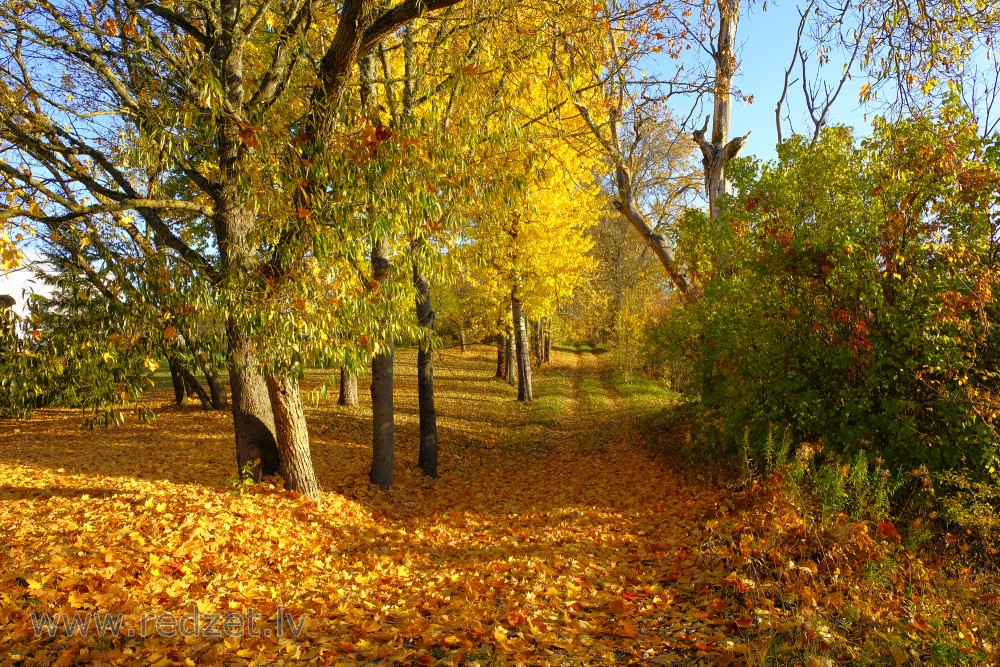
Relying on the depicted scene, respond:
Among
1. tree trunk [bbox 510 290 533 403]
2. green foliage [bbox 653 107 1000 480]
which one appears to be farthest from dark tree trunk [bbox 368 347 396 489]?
tree trunk [bbox 510 290 533 403]

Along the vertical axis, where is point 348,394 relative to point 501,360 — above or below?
below

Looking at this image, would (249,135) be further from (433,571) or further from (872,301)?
(872,301)

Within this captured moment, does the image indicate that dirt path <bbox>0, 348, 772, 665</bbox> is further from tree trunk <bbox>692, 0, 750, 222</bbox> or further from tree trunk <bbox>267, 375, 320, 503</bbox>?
tree trunk <bbox>692, 0, 750, 222</bbox>

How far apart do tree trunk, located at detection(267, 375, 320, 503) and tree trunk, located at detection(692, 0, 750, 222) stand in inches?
310

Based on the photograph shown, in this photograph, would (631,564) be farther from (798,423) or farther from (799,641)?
(798,423)

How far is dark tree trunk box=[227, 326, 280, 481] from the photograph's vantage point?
22.6 ft

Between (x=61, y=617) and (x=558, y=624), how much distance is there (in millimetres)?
3186

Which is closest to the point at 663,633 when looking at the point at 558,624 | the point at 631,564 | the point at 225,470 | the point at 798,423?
the point at 558,624

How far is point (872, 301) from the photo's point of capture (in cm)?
589

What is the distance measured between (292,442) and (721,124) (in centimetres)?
940

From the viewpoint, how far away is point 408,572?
5.40 m

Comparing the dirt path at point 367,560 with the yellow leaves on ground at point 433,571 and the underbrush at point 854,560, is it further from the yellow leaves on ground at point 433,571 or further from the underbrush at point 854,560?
the underbrush at point 854,560

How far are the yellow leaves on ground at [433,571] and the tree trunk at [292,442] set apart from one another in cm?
22

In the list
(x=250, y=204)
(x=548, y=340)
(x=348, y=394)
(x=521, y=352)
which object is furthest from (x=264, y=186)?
(x=548, y=340)
